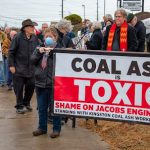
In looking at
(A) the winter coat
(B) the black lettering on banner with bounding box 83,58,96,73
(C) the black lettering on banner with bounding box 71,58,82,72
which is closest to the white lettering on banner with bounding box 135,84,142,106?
(B) the black lettering on banner with bounding box 83,58,96,73

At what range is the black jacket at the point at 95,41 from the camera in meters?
10.3

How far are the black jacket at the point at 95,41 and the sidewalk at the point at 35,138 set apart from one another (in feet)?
6.26

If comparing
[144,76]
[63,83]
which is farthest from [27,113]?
[144,76]

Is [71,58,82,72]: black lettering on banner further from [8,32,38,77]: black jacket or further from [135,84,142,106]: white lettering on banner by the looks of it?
[8,32,38,77]: black jacket

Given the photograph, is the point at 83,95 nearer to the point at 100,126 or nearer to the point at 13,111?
the point at 100,126

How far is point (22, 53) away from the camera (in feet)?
32.8

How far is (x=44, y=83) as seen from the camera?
302 inches

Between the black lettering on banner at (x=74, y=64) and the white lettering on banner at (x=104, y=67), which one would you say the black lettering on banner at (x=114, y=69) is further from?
the black lettering on banner at (x=74, y=64)

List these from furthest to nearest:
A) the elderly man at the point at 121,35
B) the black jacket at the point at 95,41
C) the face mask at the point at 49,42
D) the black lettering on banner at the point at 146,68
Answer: the black jacket at the point at 95,41, the elderly man at the point at 121,35, the face mask at the point at 49,42, the black lettering on banner at the point at 146,68

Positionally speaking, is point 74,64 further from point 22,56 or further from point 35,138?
point 22,56

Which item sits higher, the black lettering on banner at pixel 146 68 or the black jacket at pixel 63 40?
the black jacket at pixel 63 40

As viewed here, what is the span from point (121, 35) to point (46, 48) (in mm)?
1563

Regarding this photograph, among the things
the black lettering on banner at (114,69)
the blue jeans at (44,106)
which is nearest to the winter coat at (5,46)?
the blue jeans at (44,106)

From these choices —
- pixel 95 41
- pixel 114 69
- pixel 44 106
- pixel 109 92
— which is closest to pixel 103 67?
pixel 114 69
